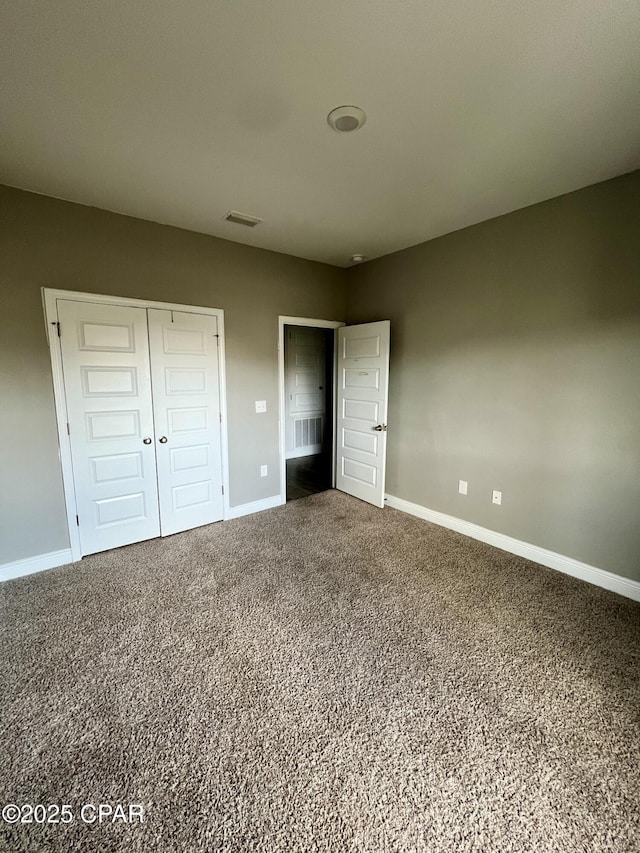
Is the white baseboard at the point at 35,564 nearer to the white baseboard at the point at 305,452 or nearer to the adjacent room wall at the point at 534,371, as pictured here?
the adjacent room wall at the point at 534,371

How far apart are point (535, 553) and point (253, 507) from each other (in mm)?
2677

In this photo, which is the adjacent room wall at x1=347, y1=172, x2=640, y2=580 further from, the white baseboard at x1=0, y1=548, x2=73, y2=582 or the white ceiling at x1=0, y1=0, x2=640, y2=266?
the white baseboard at x1=0, y1=548, x2=73, y2=582

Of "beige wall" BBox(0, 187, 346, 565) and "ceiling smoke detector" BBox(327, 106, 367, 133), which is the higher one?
"ceiling smoke detector" BBox(327, 106, 367, 133)

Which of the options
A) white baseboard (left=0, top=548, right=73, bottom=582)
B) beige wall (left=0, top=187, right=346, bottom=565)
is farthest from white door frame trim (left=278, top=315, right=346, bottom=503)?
white baseboard (left=0, top=548, right=73, bottom=582)

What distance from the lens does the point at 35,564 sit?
8.82 ft

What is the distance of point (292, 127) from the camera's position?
6.00 feet

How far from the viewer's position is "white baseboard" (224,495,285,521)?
12.1 feet

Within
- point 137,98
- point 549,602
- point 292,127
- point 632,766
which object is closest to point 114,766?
point 632,766

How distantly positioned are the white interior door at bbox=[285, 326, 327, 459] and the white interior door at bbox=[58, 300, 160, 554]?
116 inches

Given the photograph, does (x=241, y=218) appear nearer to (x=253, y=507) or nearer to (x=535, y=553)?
(x=253, y=507)

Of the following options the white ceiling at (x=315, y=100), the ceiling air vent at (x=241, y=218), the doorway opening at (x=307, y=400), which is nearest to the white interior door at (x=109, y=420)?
the white ceiling at (x=315, y=100)

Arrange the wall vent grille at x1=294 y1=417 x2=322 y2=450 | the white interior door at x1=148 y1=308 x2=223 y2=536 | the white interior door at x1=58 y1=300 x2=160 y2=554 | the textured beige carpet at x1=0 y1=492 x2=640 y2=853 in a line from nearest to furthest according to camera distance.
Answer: the textured beige carpet at x1=0 y1=492 x2=640 y2=853 → the white interior door at x1=58 y1=300 x2=160 y2=554 → the white interior door at x1=148 y1=308 x2=223 y2=536 → the wall vent grille at x1=294 y1=417 x2=322 y2=450

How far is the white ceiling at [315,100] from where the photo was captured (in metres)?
1.28

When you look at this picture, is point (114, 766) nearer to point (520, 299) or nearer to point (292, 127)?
point (292, 127)
